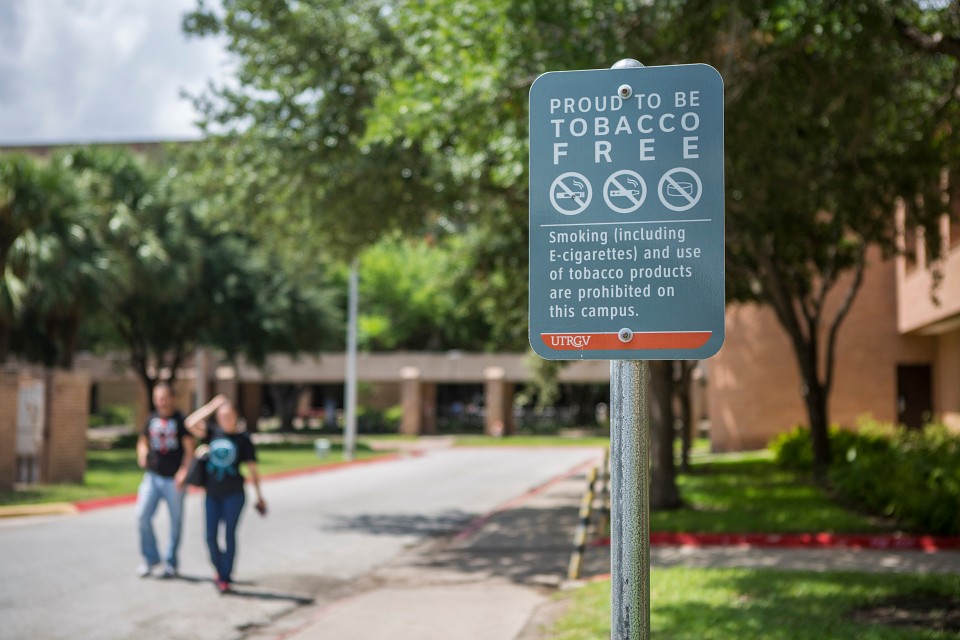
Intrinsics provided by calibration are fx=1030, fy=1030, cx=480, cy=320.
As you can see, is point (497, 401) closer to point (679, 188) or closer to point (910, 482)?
point (910, 482)

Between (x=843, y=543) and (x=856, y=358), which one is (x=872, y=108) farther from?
(x=856, y=358)

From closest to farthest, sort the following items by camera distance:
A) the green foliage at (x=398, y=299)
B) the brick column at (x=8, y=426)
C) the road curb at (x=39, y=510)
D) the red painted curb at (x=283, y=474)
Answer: the road curb at (x=39, y=510), the red painted curb at (x=283, y=474), the brick column at (x=8, y=426), the green foliage at (x=398, y=299)

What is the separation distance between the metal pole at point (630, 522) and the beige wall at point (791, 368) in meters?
28.5

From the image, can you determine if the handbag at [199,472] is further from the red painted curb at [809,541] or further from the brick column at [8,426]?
the brick column at [8,426]

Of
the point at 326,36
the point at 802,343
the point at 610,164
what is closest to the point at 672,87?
the point at 610,164

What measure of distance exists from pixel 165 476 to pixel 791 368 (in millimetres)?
27062

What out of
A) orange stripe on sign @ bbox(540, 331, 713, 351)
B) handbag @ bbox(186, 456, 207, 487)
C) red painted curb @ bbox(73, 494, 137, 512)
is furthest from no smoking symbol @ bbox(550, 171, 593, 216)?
red painted curb @ bbox(73, 494, 137, 512)

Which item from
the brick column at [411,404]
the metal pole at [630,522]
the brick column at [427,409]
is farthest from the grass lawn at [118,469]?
the metal pole at [630,522]

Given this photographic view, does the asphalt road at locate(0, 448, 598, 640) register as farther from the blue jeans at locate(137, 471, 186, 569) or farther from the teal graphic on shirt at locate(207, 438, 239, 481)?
the teal graphic on shirt at locate(207, 438, 239, 481)

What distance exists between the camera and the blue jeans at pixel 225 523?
392 inches

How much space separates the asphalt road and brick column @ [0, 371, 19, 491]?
2.84m

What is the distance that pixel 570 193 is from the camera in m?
3.16

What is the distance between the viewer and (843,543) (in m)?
12.5

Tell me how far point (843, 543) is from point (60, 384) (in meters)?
14.9
